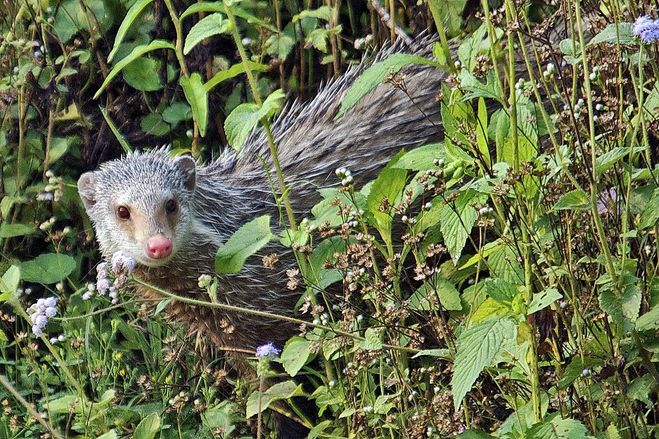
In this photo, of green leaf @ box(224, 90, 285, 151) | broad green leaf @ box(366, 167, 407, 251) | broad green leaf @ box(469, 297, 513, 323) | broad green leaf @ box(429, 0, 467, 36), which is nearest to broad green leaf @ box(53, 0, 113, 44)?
broad green leaf @ box(429, 0, 467, 36)

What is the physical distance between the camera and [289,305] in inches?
189

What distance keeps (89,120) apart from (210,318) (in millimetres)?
1599

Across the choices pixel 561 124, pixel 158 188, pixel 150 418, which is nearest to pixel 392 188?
pixel 561 124

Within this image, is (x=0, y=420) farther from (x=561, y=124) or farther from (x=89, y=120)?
(x=561, y=124)

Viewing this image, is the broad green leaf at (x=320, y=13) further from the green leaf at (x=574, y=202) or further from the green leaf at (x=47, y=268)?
the green leaf at (x=574, y=202)

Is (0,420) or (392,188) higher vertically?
(392,188)

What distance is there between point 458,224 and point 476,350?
549 mm

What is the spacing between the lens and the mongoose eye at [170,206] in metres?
4.43

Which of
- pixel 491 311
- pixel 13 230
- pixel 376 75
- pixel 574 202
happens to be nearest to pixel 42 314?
pixel 376 75

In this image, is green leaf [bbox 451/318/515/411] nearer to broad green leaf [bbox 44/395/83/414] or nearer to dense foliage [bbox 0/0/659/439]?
dense foliage [bbox 0/0/659/439]

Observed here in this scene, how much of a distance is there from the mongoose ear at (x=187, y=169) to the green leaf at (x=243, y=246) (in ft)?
3.78

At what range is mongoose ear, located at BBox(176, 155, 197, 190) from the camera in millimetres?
4609

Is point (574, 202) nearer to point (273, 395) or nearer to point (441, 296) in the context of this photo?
point (441, 296)

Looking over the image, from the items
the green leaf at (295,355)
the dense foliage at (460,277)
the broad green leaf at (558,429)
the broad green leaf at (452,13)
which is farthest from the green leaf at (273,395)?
the broad green leaf at (452,13)
